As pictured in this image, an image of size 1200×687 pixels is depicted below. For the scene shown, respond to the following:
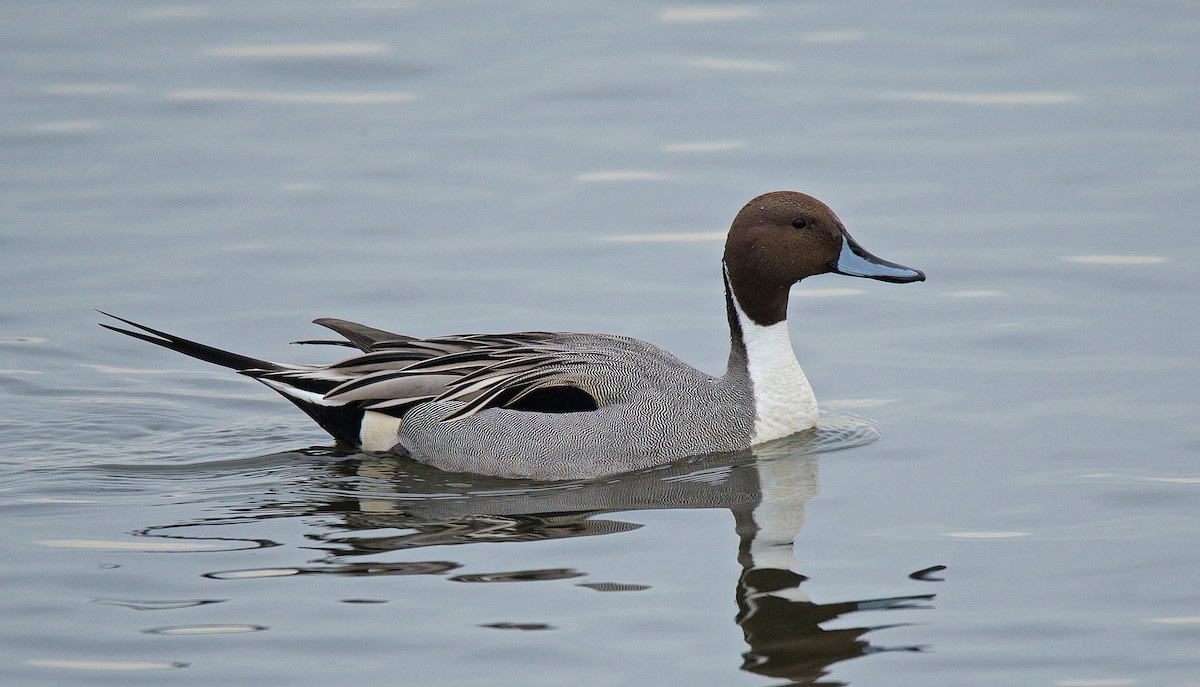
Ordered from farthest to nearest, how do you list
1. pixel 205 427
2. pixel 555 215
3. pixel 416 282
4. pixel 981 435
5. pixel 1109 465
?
pixel 555 215
pixel 416 282
pixel 205 427
pixel 981 435
pixel 1109 465

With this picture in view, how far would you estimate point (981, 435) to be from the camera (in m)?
7.75

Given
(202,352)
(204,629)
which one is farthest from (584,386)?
(204,629)

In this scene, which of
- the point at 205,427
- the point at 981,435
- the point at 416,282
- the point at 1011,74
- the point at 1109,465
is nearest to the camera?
the point at 1109,465

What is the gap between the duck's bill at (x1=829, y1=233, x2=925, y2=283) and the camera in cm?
787

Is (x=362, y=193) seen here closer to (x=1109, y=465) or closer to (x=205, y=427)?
(x=205, y=427)

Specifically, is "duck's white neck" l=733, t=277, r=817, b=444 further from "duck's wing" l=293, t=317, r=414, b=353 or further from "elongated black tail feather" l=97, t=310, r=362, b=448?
"elongated black tail feather" l=97, t=310, r=362, b=448

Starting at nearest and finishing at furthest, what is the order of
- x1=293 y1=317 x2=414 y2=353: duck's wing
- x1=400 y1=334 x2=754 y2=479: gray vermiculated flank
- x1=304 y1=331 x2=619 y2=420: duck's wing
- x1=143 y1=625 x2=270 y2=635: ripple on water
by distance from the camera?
x1=143 y1=625 x2=270 y2=635: ripple on water < x1=400 y1=334 x2=754 y2=479: gray vermiculated flank < x1=304 y1=331 x2=619 y2=420: duck's wing < x1=293 y1=317 x2=414 y2=353: duck's wing

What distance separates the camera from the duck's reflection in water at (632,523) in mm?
5680

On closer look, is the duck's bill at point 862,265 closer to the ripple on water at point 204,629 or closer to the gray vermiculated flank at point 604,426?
the gray vermiculated flank at point 604,426

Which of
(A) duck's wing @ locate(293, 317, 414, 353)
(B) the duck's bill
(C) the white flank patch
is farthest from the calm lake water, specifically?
(B) the duck's bill

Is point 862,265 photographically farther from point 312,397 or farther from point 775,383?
point 312,397

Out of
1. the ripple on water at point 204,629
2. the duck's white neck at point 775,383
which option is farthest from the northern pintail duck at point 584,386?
the ripple on water at point 204,629

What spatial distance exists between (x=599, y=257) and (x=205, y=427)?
294cm

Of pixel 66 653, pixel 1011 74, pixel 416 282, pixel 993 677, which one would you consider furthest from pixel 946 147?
pixel 66 653
